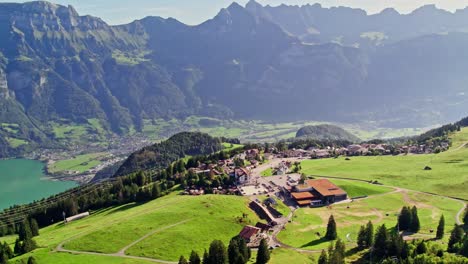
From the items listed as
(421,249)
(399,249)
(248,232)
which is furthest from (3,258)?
(421,249)

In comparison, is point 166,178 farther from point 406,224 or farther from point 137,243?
point 406,224

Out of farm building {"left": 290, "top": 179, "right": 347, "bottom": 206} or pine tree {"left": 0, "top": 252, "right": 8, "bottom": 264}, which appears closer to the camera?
pine tree {"left": 0, "top": 252, "right": 8, "bottom": 264}

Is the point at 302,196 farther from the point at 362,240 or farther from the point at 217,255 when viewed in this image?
the point at 217,255

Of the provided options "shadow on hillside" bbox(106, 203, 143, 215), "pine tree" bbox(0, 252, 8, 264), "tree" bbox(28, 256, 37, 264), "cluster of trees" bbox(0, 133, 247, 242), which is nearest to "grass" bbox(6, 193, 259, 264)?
"shadow on hillside" bbox(106, 203, 143, 215)

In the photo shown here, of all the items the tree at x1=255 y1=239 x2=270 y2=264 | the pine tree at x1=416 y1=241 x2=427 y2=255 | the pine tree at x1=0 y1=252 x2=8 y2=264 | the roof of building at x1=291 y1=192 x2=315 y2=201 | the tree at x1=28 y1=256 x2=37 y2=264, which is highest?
the roof of building at x1=291 y1=192 x2=315 y2=201

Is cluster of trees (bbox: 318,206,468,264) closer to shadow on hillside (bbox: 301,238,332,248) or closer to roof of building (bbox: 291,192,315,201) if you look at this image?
shadow on hillside (bbox: 301,238,332,248)

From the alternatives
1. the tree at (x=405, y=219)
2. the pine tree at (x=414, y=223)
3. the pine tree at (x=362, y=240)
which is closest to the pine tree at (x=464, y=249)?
the pine tree at (x=362, y=240)
